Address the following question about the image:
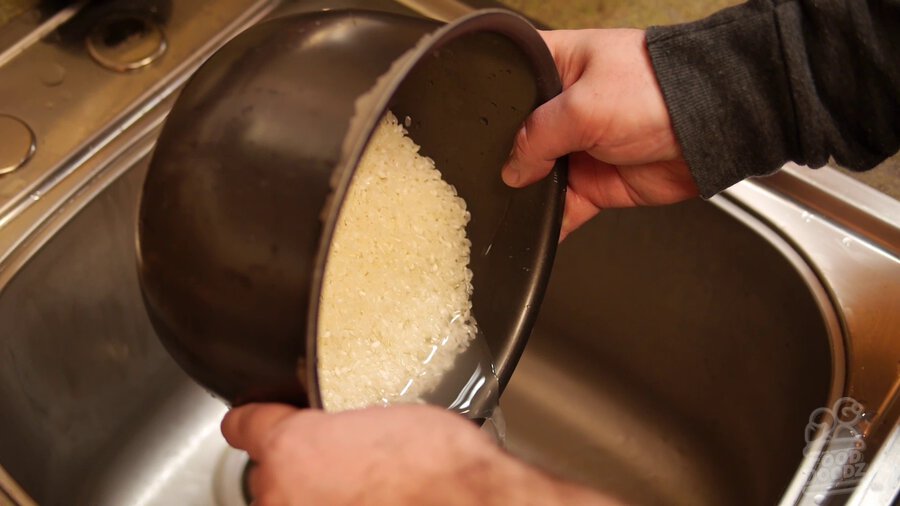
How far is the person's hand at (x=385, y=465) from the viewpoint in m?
0.42

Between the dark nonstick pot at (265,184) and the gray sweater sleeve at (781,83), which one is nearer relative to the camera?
the dark nonstick pot at (265,184)

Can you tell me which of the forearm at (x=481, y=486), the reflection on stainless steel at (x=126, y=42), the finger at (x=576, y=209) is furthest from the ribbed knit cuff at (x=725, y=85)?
the reflection on stainless steel at (x=126, y=42)

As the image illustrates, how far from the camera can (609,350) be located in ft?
3.13

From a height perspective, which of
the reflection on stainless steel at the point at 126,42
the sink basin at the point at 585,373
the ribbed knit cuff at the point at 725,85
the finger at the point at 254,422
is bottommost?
the sink basin at the point at 585,373

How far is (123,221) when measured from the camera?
0.76m

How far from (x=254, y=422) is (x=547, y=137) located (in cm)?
29

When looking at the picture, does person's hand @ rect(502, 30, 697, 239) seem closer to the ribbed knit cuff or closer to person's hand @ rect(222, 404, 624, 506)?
the ribbed knit cuff

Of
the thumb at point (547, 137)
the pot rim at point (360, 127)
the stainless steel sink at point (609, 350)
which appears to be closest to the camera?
the pot rim at point (360, 127)

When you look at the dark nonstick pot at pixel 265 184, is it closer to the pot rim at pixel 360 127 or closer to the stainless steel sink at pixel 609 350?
the pot rim at pixel 360 127

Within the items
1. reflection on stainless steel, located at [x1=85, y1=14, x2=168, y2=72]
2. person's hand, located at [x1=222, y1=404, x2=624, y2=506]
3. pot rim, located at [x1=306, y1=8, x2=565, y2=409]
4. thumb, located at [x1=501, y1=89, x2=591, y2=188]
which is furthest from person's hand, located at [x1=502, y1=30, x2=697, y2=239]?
reflection on stainless steel, located at [x1=85, y1=14, x2=168, y2=72]

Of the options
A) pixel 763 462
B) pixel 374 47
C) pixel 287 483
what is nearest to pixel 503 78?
pixel 374 47

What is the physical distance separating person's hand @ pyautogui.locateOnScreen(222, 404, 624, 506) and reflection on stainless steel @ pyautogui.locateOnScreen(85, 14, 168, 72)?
1.60 feet

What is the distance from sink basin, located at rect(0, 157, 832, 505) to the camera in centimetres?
72

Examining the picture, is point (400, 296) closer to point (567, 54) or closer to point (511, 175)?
point (511, 175)
